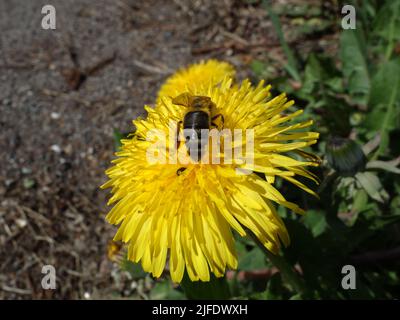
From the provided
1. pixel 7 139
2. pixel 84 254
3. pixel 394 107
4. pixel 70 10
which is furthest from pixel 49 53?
pixel 394 107

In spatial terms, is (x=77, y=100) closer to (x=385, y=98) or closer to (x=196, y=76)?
(x=196, y=76)

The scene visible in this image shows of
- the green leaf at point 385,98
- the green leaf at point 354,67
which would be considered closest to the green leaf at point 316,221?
the green leaf at point 385,98

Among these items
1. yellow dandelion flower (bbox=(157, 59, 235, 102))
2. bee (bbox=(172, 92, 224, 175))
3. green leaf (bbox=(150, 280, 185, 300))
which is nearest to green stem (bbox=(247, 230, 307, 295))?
bee (bbox=(172, 92, 224, 175))

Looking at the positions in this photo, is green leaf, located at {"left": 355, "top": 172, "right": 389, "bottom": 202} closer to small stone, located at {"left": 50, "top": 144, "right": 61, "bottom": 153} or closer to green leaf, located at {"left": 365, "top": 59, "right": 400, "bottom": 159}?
green leaf, located at {"left": 365, "top": 59, "right": 400, "bottom": 159}

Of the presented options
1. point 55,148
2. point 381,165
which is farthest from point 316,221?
point 55,148

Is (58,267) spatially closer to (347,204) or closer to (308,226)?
(308,226)

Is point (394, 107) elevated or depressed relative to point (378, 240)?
elevated
